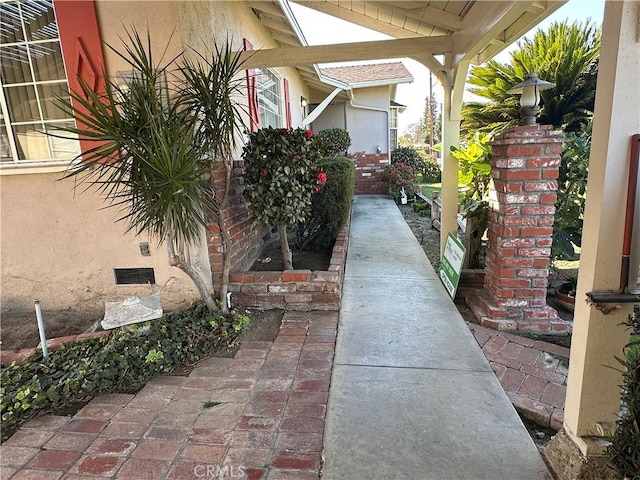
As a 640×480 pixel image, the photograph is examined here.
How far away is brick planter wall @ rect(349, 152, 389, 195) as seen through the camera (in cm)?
1031

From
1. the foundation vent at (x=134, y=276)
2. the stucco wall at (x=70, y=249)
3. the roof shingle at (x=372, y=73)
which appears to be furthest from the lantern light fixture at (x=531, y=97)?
the roof shingle at (x=372, y=73)

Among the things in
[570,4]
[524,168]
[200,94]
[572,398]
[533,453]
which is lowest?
[533,453]

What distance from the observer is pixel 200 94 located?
260cm

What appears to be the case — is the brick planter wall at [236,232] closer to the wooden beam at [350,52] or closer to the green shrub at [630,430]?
the wooden beam at [350,52]

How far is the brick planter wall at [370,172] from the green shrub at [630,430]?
9.25 m

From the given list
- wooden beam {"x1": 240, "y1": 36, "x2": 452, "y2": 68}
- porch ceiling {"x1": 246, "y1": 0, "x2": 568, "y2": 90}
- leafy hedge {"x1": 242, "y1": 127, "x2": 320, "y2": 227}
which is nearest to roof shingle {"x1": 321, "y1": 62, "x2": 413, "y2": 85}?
porch ceiling {"x1": 246, "y1": 0, "x2": 568, "y2": 90}

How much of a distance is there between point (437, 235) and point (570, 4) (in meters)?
3.81

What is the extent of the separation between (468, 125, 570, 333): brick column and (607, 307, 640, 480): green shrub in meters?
1.73

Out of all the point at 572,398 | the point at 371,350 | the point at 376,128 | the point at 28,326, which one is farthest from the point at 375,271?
the point at 376,128

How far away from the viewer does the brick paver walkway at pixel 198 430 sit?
164 centimetres

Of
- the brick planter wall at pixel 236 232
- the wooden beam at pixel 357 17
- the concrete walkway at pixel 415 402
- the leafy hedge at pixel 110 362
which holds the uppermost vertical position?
the wooden beam at pixel 357 17

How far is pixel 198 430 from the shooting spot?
1.87m

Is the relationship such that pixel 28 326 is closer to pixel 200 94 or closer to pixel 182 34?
pixel 200 94

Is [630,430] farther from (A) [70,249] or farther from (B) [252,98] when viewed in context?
(B) [252,98]
